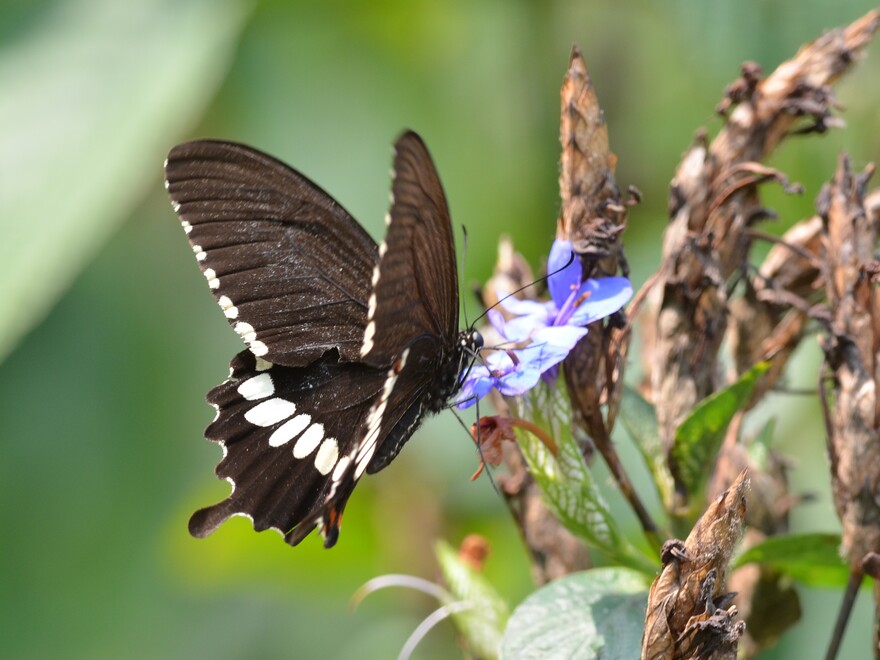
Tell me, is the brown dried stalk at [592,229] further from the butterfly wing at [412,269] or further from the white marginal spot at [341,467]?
the white marginal spot at [341,467]

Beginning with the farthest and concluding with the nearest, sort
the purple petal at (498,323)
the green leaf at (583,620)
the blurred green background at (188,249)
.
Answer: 1. the blurred green background at (188,249)
2. the purple petal at (498,323)
3. the green leaf at (583,620)

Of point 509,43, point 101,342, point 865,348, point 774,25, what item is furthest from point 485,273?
point 865,348

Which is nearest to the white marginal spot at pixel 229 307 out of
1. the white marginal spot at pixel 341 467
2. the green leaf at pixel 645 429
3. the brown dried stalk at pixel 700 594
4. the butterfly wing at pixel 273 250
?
the butterfly wing at pixel 273 250

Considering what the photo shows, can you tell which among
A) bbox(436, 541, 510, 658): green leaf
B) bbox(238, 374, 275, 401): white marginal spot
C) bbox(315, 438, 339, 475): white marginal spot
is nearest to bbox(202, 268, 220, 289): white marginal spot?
bbox(238, 374, 275, 401): white marginal spot

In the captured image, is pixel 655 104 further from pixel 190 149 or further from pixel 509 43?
pixel 190 149

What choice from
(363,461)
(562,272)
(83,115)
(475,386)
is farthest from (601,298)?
(83,115)
